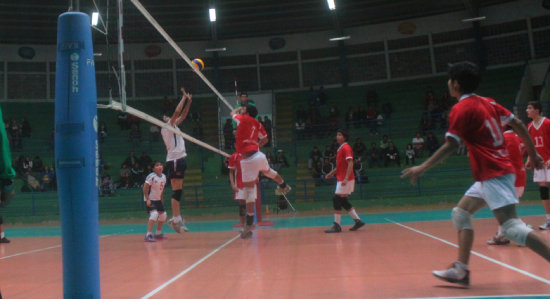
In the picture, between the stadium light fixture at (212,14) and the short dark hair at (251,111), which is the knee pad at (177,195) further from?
the stadium light fixture at (212,14)

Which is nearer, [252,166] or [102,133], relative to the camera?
[252,166]

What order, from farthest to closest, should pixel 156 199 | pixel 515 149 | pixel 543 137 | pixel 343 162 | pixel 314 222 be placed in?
pixel 314 222 → pixel 343 162 → pixel 156 199 → pixel 543 137 → pixel 515 149

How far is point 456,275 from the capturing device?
138 inches

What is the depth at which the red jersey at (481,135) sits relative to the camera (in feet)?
11.4

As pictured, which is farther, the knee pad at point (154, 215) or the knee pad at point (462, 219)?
the knee pad at point (154, 215)

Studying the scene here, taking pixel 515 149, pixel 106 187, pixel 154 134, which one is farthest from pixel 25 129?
pixel 515 149

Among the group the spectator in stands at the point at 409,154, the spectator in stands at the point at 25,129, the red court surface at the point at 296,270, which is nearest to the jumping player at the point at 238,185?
the red court surface at the point at 296,270

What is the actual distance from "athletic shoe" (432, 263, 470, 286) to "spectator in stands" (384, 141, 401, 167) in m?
14.6

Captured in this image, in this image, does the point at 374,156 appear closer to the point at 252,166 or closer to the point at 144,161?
the point at 144,161

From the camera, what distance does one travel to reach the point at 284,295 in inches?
133

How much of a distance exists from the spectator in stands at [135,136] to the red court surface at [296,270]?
13.7 metres

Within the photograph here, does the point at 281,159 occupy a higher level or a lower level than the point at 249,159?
higher

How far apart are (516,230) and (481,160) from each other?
58 cm

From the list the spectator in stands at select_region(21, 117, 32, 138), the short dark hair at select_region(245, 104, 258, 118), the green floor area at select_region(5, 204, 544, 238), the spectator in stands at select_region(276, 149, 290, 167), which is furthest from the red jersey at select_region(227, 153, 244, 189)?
→ the spectator in stands at select_region(21, 117, 32, 138)
